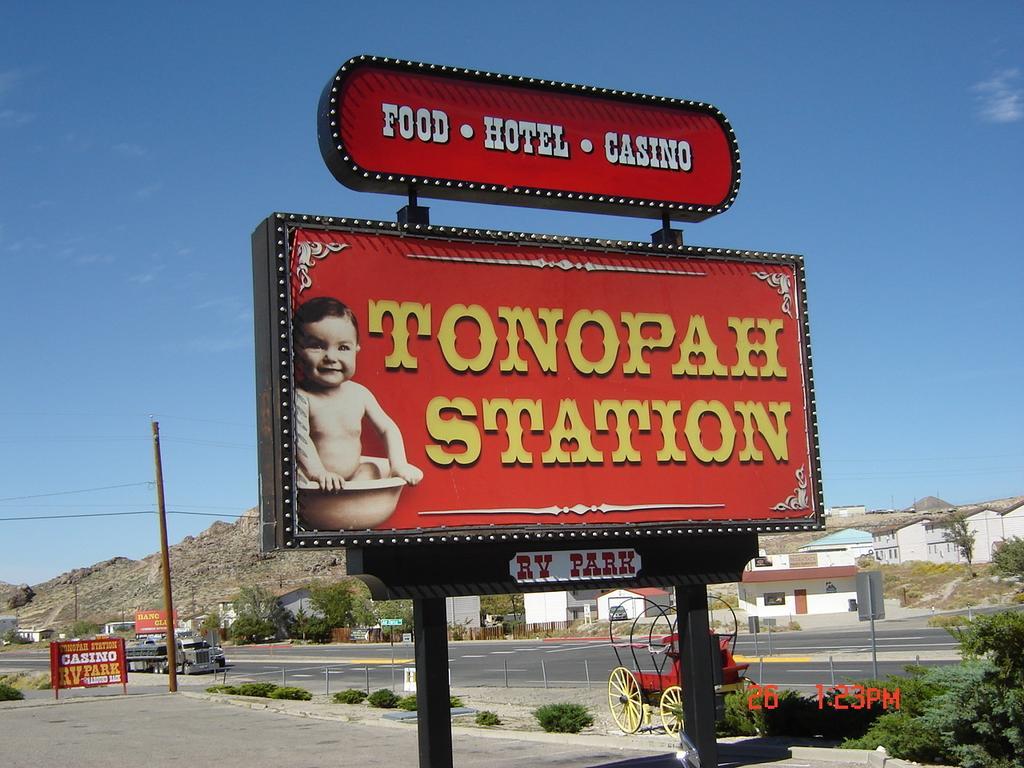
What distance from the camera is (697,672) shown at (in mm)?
13938

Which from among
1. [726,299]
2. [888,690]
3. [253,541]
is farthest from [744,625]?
[253,541]

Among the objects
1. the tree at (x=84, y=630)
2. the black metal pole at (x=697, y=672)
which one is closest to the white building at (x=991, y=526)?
the tree at (x=84, y=630)

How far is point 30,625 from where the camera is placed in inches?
7298

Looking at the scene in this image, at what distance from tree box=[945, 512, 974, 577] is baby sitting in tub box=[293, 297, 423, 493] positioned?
376 ft

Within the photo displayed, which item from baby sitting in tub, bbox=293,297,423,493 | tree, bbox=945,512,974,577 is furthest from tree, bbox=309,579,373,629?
baby sitting in tub, bbox=293,297,423,493

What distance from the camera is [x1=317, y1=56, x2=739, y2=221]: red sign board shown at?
1234 centimetres

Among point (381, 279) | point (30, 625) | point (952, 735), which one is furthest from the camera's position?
point (30, 625)

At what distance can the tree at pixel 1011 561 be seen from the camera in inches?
3302

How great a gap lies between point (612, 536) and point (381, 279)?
13.5ft

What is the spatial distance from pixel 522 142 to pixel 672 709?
11.0 metres

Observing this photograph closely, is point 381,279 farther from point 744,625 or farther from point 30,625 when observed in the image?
point 30,625

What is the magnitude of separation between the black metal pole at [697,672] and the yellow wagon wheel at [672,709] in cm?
485
